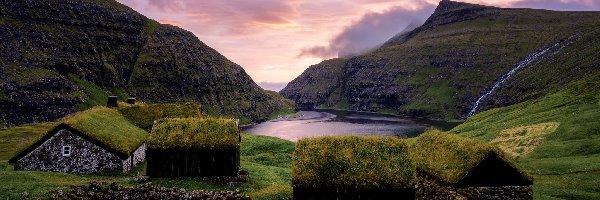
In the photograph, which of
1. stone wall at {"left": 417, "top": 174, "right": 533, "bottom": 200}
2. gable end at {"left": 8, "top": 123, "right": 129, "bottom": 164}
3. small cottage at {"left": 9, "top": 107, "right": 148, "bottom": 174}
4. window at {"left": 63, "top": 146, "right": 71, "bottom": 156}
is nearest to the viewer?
stone wall at {"left": 417, "top": 174, "right": 533, "bottom": 200}

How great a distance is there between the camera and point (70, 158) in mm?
45531

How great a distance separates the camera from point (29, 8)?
19175 centimetres

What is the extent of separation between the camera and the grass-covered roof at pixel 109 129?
4591 cm

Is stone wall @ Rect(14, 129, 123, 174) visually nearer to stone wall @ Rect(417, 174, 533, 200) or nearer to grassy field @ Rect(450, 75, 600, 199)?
stone wall @ Rect(417, 174, 533, 200)

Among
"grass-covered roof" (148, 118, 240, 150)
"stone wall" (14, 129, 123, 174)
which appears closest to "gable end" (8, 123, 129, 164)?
"stone wall" (14, 129, 123, 174)

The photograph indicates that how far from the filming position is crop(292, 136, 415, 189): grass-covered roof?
2953 centimetres

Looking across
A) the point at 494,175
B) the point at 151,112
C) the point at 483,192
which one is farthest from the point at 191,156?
the point at 494,175

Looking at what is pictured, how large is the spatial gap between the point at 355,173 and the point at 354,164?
683mm

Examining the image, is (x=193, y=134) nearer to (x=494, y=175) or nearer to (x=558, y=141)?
→ (x=494, y=175)

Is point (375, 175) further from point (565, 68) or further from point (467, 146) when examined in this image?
point (565, 68)

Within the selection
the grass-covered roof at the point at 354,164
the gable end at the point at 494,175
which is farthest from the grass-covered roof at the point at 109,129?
the gable end at the point at 494,175

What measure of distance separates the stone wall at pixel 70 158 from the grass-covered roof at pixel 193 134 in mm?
9223

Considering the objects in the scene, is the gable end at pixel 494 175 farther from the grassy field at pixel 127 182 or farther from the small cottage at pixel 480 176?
the grassy field at pixel 127 182

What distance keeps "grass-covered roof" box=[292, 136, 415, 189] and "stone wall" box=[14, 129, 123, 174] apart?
24756 mm
